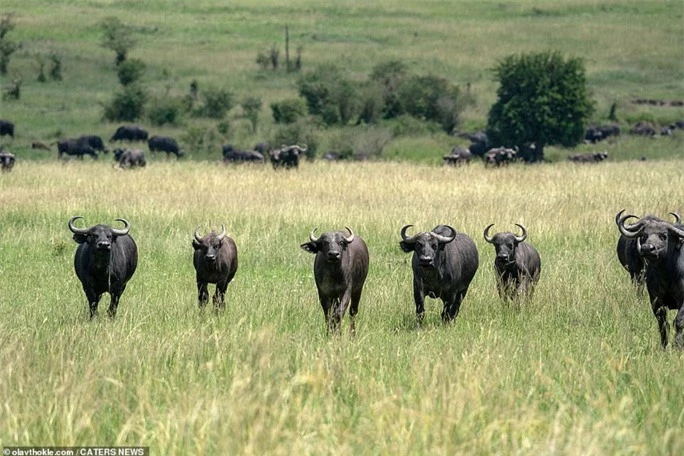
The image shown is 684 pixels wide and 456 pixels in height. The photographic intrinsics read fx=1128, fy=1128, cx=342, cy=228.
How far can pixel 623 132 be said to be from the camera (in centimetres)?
4869

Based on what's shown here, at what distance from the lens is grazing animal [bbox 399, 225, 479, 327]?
1064 centimetres

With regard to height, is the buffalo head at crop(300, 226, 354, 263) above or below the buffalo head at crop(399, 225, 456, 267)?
above

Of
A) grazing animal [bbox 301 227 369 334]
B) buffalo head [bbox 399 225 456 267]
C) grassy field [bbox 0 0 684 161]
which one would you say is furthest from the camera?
grassy field [bbox 0 0 684 161]

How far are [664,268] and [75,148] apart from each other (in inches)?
1157

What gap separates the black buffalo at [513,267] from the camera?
11891 millimetres

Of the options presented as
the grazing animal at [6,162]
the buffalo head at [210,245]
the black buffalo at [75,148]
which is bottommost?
the black buffalo at [75,148]

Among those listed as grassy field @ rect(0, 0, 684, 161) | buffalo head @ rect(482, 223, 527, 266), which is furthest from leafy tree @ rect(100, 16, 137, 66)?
buffalo head @ rect(482, 223, 527, 266)

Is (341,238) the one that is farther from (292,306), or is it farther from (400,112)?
(400,112)

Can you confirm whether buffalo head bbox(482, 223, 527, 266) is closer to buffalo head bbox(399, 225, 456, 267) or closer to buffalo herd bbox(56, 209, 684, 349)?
buffalo herd bbox(56, 209, 684, 349)

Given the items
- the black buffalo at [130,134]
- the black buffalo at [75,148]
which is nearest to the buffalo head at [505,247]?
the black buffalo at [75,148]

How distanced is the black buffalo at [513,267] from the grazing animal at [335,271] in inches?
78.7

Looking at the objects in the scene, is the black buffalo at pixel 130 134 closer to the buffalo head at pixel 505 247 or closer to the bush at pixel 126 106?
the bush at pixel 126 106

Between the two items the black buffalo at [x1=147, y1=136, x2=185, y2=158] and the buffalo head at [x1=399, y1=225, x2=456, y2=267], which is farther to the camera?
the black buffalo at [x1=147, y1=136, x2=185, y2=158]

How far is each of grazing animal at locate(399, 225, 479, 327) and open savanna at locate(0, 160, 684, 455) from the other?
291 millimetres
